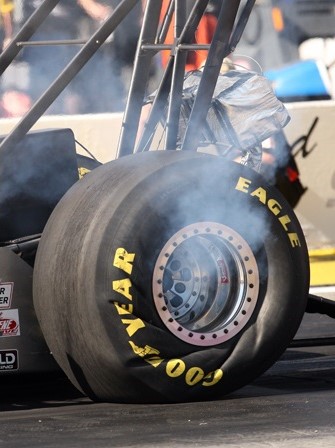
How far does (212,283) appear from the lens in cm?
504

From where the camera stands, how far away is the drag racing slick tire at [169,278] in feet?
15.5

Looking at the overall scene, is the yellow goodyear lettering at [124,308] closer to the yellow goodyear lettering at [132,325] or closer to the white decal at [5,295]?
the yellow goodyear lettering at [132,325]

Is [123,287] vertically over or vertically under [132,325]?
over

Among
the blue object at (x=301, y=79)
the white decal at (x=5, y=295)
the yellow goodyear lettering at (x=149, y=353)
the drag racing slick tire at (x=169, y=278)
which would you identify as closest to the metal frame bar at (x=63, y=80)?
the drag racing slick tire at (x=169, y=278)

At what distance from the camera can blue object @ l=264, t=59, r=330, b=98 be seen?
33.0 ft

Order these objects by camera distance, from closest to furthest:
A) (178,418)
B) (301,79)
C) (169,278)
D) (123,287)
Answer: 1. (178,418)
2. (123,287)
3. (169,278)
4. (301,79)

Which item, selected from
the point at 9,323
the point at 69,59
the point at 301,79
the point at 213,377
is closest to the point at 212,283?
the point at 213,377

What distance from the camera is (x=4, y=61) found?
18.2 feet

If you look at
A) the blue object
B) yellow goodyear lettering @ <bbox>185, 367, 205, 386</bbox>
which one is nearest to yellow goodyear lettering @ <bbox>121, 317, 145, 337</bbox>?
yellow goodyear lettering @ <bbox>185, 367, 205, 386</bbox>

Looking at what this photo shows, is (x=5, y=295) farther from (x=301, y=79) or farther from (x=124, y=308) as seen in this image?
(x=301, y=79)

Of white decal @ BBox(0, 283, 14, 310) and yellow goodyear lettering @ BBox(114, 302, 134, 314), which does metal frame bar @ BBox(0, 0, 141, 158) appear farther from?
yellow goodyear lettering @ BBox(114, 302, 134, 314)

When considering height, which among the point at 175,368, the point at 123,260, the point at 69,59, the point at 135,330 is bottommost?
the point at 175,368

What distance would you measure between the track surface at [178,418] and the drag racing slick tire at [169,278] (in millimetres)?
140

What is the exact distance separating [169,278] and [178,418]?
0.65 m
